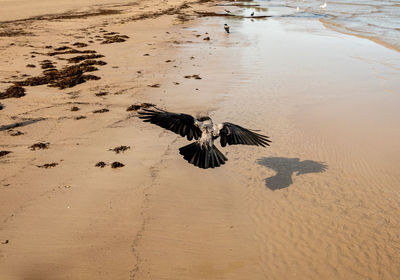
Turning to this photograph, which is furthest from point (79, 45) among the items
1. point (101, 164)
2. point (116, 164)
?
point (116, 164)

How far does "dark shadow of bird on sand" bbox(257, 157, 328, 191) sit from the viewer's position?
22.3 ft


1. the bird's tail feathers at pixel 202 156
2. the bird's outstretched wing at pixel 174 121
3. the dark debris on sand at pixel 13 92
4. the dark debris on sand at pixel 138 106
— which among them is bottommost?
the dark debris on sand at pixel 138 106

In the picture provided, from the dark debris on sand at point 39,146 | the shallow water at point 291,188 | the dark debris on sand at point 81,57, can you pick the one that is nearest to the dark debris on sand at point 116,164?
the shallow water at point 291,188

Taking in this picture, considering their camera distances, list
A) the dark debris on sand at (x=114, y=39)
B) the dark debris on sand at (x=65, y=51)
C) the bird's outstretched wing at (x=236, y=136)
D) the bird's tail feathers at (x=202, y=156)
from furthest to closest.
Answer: the dark debris on sand at (x=114, y=39) < the dark debris on sand at (x=65, y=51) < the bird's outstretched wing at (x=236, y=136) < the bird's tail feathers at (x=202, y=156)

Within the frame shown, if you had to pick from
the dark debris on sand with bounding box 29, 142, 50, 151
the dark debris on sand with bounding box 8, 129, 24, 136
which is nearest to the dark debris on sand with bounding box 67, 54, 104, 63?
the dark debris on sand with bounding box 8, 129, 24, 136

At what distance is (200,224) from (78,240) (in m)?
1.83

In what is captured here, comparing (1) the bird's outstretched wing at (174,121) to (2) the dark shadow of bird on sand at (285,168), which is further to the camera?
(2) the dark shadow of bird on sand at (285,168)

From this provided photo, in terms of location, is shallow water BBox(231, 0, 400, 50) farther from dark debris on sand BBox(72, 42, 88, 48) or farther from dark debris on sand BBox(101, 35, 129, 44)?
dark debris on sand BBox(72, 42, 88, 48)

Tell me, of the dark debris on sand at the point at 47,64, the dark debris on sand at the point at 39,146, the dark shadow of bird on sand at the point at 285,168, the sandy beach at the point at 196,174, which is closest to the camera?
the sandy beach at the point at 196,174

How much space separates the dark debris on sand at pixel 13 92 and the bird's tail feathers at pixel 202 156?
7105 mm

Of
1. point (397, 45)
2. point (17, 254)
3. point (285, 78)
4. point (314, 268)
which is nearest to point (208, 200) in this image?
point (314, 268)

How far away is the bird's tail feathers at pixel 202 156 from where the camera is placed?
5551 mm

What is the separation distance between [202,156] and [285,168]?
242 centimetres

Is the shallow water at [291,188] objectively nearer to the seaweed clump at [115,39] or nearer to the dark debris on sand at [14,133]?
the dark debris on sand at [14,133]
